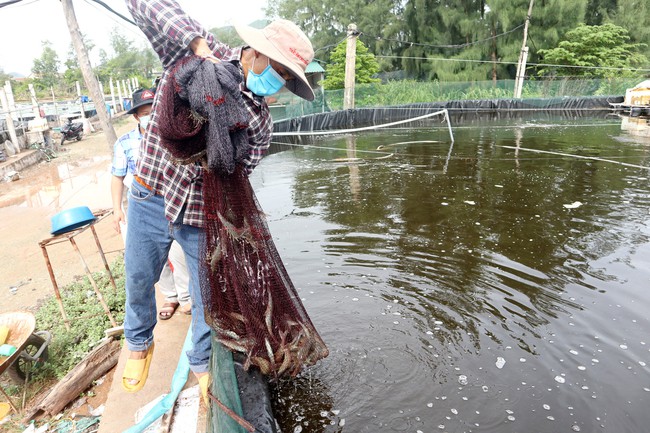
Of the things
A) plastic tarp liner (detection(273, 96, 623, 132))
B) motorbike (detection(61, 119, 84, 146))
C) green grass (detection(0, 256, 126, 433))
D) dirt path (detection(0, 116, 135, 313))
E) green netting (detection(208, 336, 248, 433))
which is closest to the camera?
green netting (detection(208, 336, 248, 433))

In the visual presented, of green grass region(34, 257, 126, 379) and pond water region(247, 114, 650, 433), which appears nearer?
pond water region(247, 114, 650, 433)

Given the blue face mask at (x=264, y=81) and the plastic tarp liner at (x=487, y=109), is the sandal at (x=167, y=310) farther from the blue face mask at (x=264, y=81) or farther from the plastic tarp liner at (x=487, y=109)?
the plastic tarp liner at (x=487, y=109)

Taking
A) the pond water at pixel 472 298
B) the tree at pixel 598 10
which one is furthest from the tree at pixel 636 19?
the pond water at pixel 472 298

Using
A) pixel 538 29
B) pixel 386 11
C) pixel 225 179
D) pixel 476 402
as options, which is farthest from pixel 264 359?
pixel 386 11

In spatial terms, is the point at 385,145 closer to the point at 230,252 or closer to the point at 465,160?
the point at 465,160

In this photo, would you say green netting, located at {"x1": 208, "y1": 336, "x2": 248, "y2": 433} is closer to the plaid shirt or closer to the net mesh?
the net mesh

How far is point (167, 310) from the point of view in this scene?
3389mm

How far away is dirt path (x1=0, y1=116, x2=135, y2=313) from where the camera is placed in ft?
17.9

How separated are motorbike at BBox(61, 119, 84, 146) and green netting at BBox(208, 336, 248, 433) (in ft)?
65.8

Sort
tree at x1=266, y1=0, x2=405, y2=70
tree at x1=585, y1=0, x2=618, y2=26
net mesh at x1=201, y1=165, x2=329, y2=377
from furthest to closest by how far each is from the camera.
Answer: tree at x1=266, y1=0, x2=405, y2=70, tree at x1=585, y1=0, x2=618, y2=26, net mesh at x1=201, y1=165, x2=329, y2=377

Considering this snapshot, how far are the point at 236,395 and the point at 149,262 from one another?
30.6 inches

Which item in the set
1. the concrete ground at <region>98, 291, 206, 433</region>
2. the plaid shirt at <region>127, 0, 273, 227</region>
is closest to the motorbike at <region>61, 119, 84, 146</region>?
the concrete ground at <region>98, 291, 206, 433</region>

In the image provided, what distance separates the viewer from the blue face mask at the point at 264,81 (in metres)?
1.72

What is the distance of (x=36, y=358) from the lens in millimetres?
3459
